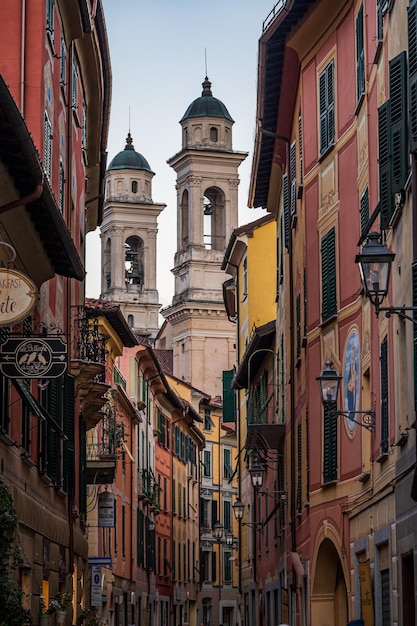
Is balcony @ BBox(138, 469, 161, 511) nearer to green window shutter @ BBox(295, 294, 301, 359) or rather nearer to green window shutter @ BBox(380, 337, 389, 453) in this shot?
green window shutter @ BBox(295, 294, 301, 359)

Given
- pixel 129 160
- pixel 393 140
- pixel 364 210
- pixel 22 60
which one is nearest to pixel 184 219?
pixel 129 160

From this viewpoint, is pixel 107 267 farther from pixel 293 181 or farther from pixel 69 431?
pixel 69 431

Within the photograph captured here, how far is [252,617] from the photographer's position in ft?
155

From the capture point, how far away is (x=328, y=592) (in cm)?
2619

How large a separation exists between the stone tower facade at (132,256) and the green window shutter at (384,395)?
315 feet

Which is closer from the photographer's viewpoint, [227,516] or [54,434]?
[54,434]

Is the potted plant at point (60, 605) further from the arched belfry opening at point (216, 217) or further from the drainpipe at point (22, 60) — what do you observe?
the arched belfry opening at point (216, 217)

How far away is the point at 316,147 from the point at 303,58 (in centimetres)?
204

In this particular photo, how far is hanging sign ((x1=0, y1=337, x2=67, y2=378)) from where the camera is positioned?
655 inches

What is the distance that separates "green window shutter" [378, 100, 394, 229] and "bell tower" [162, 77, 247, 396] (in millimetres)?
81165

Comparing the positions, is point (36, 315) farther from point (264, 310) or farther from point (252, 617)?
point (252, 617)

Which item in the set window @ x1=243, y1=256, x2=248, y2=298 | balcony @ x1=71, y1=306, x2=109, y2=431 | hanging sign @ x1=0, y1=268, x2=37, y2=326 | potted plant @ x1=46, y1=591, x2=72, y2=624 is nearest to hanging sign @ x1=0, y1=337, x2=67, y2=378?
hanging sign @ x1=0, y1=268, x2=37, y2=326

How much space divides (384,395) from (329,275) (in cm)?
586

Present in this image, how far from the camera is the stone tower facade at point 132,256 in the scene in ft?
381
